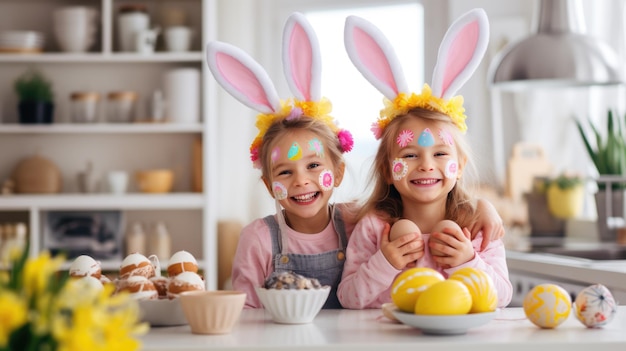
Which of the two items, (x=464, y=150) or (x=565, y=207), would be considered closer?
(x=464, y=150)

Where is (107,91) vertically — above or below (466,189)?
above

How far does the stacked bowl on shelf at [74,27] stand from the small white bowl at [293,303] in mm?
3169

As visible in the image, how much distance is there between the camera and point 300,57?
6.08 ft

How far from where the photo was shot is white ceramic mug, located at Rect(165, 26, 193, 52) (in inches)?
169

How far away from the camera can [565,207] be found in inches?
173

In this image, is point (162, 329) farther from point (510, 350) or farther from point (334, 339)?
point (510, 350)

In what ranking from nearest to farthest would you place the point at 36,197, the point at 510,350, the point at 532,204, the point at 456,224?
the point at 510,350
the point at 456,224
the point at 36,197
the point at 532,204

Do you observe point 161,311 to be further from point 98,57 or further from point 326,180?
point 98,57

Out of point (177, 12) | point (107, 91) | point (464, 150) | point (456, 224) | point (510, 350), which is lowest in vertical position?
point (510, 350)

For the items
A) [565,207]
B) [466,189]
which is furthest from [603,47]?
[466,189]

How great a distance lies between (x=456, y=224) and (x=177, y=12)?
2934 millimetres

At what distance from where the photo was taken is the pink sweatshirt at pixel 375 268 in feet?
5.55

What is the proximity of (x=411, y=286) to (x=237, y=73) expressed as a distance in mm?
706

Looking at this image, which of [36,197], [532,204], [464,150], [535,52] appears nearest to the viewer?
[464,150]
